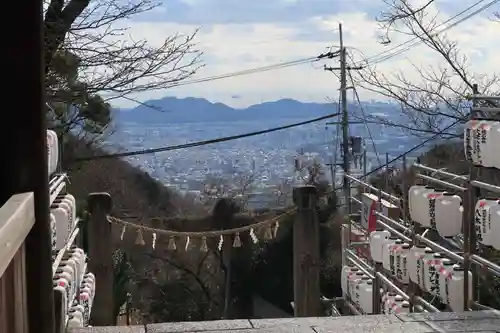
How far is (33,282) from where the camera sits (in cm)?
252

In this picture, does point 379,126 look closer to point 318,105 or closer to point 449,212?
point 318,105

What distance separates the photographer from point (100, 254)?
753cm

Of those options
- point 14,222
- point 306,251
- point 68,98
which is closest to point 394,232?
point 306,251

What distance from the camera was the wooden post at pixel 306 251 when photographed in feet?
25.4

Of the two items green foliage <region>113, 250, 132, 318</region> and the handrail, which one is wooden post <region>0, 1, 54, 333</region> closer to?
the handrail

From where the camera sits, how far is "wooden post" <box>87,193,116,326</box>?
7.51 metres

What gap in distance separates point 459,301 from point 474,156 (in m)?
1.16

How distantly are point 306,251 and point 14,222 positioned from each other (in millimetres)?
6070

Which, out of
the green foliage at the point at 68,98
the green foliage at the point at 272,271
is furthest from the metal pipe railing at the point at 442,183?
the green foliage at the point at 272,271

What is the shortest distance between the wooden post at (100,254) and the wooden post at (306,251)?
231cm

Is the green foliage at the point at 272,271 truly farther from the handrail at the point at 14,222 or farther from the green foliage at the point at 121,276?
the handrail at the point at 14,222

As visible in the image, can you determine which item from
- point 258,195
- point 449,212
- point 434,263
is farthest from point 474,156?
point 258,195

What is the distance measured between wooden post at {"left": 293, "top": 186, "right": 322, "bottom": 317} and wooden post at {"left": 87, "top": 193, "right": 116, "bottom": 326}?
7.56 feet

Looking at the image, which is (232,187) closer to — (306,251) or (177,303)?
(177,303)
